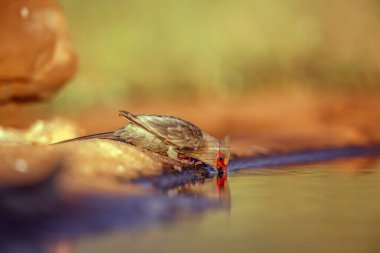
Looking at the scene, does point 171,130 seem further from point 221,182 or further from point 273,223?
point 273,223

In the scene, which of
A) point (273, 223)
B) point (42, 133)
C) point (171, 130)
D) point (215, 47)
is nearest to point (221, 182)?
point (171, 130)

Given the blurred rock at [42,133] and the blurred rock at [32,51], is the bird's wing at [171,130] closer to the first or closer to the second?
the blurred rock at [42,133]

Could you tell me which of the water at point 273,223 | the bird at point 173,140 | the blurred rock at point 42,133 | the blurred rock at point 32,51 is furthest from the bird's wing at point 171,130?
the blurred rock at point 32,51

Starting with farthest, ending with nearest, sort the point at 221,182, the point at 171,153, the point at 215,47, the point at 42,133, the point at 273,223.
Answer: the point at 215,47, the point at 42,133, the point at 171,153, the point at 221,182, the point at 273,223

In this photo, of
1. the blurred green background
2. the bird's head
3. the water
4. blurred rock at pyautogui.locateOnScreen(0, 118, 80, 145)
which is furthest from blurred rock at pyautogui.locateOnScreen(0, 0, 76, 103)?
the water

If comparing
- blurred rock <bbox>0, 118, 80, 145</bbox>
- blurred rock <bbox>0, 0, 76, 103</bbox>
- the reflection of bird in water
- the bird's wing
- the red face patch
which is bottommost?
the reflection of bird in water

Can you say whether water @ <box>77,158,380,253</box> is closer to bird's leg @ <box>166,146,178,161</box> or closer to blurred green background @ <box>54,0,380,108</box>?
bird's leg @ <box>166,146,178,161</box>
